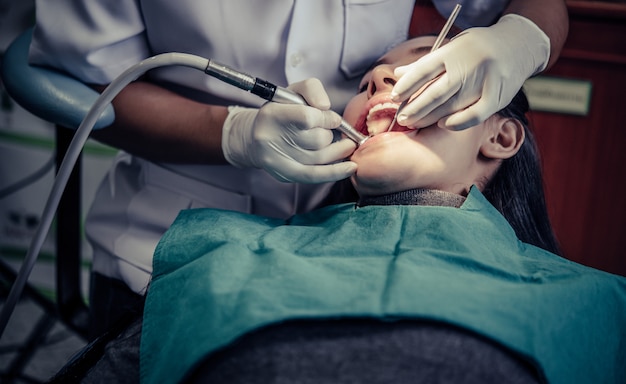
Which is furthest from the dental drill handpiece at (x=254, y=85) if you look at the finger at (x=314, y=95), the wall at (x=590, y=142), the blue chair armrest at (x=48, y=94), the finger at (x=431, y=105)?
the wall at (x=590, y=142)

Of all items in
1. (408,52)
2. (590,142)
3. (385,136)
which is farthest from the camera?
(590,142)

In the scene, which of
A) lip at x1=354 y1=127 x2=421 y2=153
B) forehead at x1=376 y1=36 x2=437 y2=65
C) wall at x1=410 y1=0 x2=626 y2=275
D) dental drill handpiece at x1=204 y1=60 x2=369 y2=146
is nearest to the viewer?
dental drill handpiece at x1=204 y1=60 x2=369 y2=146

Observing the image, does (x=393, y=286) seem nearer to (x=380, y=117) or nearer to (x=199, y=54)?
(x=380, y=117)

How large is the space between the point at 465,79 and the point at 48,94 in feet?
2.28

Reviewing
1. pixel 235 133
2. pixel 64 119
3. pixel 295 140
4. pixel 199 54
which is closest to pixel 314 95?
pixel 295 140

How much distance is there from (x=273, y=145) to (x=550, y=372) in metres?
0.56

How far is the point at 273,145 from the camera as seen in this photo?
3.39ft

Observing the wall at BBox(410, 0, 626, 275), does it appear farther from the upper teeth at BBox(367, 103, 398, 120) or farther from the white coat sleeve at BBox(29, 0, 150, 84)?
the white coat sleeve at BBox(29, 0, 150, 84)

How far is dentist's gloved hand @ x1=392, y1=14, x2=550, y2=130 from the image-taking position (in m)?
0.96

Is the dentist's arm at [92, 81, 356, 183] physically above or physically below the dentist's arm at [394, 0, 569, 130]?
below

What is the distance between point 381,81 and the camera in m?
1.08

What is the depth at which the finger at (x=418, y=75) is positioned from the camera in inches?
37.6

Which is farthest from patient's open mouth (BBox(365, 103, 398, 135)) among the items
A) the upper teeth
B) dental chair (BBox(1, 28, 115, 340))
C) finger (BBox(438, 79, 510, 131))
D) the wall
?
the wall

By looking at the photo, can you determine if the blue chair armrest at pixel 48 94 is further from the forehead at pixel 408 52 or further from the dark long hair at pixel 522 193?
the dark long hair at pixel 522 193
